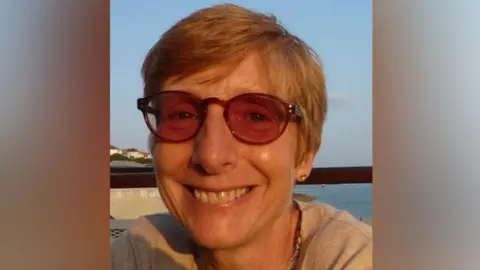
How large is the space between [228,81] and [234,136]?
0.06 meters

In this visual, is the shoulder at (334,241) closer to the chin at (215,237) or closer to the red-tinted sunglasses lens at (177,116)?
the chin at (215,237)

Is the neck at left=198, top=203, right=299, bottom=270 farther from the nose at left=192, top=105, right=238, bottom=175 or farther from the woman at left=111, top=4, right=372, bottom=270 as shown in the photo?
the nose at left=192, top=105, right=238, bottom=175

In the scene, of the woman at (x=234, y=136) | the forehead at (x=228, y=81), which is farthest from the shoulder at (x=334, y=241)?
the forehead at (x=228, y=81)

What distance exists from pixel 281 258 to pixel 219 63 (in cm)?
29

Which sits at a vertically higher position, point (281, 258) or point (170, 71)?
point (170, 71)

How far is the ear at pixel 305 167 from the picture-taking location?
26.9 inches

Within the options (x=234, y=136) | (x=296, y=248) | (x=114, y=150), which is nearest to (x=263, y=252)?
(x=296, y=248)

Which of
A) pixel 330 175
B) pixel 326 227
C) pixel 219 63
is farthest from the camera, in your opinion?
pixel 330 175

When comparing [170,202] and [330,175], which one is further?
[330,175]
